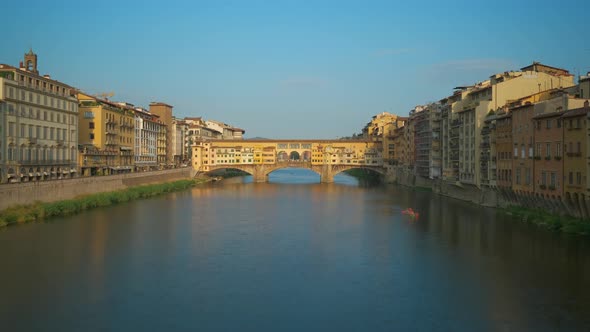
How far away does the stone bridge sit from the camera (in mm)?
53906

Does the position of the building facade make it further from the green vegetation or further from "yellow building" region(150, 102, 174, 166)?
the green vegetation

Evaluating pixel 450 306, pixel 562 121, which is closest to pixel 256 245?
pixel 450 306

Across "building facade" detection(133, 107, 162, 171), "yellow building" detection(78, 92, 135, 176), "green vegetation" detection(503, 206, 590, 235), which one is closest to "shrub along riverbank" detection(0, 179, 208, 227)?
"yellow building" detection(78, 92, 135, 176)

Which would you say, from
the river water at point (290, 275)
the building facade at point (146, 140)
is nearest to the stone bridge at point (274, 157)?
the building facade at point (146, 140)

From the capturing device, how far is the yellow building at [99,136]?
34.2m

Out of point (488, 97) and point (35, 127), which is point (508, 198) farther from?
point (35, 127)

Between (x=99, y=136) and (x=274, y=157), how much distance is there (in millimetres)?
23038

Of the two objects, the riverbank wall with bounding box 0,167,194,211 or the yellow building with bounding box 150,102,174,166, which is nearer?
the riverbank wall with bounding box 0,167,194,211

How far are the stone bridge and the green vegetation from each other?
3139cm

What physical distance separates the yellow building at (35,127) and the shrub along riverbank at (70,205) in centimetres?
249

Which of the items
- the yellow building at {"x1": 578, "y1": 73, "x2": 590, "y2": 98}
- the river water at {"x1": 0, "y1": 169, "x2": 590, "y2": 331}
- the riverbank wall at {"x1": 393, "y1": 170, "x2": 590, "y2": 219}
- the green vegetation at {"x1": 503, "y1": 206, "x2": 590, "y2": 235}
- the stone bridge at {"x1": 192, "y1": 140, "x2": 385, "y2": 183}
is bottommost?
the river water at {"x1": 0, "y1": 169, "x2": 590, "y2": 331}

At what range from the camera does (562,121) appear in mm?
19438

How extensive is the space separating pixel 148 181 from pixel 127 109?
20.2ft

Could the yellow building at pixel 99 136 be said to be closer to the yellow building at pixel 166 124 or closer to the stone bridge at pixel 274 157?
the yellow building at pixel 166 124
